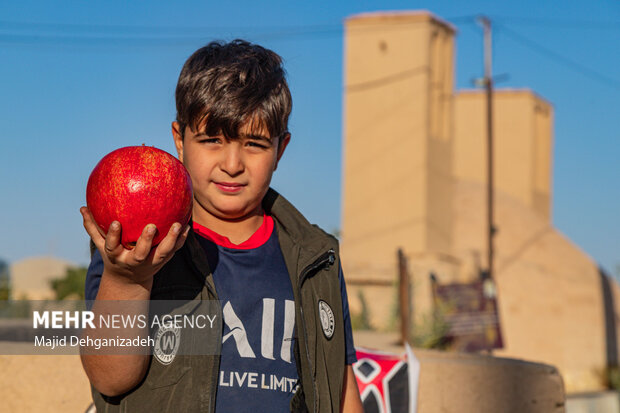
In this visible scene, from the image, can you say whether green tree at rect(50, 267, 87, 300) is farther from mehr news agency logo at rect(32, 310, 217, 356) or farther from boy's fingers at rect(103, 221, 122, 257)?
boy's fingers at rect(103, 221, 122, 257)

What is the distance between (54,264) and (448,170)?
61.5 metres

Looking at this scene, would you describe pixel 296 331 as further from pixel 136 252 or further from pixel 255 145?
pixel 136 252

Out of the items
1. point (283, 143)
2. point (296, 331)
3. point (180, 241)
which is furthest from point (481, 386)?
point (180, 241)

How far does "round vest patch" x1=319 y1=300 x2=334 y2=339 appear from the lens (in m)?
2.41

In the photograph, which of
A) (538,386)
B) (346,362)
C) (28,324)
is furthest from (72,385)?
(28,324)

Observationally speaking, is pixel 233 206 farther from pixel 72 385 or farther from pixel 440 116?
pixel 440 116

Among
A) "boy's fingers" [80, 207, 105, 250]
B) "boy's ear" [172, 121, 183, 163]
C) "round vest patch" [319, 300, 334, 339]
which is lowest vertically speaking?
"round vest patch" [319, 300, 334, 339]

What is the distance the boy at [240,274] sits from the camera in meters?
2.14

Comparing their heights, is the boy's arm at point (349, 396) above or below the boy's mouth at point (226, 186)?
below

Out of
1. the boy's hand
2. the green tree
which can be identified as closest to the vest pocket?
the boy's hand

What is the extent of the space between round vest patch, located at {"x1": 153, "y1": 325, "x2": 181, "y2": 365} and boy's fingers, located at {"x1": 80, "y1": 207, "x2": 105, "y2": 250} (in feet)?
1.10

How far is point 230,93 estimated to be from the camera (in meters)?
2.26

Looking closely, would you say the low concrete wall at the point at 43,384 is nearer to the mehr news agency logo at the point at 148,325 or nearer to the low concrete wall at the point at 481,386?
the mehr news agency logo at the point at 148,325

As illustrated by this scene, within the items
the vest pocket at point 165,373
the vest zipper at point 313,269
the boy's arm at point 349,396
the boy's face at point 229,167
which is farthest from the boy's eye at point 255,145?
the boy's arm at point 349,396
